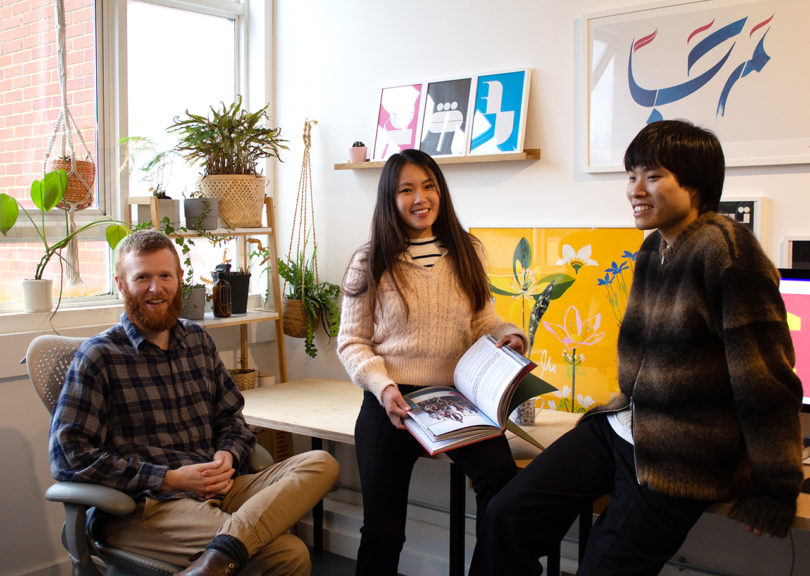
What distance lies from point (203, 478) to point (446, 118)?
5.26 feet

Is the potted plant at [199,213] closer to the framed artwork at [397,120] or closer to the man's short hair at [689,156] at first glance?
the framed artwork at [397,120]

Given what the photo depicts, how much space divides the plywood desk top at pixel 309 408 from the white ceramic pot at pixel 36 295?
2.59 feet

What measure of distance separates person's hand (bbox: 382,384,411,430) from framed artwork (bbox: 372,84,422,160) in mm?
1268

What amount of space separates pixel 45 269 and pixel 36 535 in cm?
96

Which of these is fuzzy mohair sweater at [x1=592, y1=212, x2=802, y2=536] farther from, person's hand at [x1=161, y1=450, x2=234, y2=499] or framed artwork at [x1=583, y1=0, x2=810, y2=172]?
person's hand at [x1=161, y1=450, x2=234, y2=499]

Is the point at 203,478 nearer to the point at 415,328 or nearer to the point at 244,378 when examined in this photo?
the point at 415,328

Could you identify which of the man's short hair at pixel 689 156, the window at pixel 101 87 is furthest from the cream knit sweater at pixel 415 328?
the window at pixel 101 87

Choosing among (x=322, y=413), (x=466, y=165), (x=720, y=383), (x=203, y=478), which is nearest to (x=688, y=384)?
(x=720, y=383)

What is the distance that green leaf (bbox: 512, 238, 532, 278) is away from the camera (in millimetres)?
2574

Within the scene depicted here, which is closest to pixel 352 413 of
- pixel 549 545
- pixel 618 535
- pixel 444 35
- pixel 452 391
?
pixel 452 391

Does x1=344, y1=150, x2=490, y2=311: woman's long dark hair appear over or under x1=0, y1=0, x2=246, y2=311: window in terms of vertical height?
under

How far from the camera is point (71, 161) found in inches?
102

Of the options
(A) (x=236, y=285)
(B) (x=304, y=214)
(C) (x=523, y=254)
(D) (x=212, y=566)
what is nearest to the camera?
(D) (x=212, y=566)

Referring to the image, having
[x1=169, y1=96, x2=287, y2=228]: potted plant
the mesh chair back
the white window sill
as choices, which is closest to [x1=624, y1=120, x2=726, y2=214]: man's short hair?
the mesh chair back
